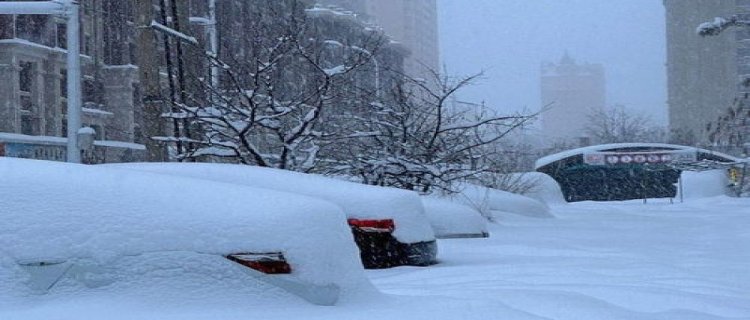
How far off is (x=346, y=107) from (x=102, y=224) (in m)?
15.3

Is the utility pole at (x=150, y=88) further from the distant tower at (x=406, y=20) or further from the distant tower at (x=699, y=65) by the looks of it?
the distant tower at (x=406, y=20)

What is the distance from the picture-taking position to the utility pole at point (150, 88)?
13.7m


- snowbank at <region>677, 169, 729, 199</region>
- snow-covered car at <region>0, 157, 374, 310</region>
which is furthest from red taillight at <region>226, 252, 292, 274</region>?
snowbank at <region>677, 169, 729, 199</region>

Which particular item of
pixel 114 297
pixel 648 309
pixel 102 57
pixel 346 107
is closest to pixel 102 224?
pixel 114 297

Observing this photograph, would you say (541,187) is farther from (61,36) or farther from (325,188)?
(325,188)

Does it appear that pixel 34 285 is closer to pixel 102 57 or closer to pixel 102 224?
pixel 102 224

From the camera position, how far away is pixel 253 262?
3828 mm

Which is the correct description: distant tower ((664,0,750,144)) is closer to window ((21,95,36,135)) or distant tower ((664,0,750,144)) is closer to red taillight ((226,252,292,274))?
window ((21,95,36,135))

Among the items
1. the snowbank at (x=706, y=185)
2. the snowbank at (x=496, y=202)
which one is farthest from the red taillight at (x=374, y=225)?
the snowbank at (x=706, y=185)

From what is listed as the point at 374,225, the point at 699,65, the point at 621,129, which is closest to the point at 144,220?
→ the point at 374,225

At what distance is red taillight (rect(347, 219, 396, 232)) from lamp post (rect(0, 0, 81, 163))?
11.7 m

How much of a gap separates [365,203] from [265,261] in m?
2.71

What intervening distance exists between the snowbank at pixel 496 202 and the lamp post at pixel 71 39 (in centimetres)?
679

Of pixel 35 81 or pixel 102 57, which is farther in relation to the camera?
pixel 102 57
